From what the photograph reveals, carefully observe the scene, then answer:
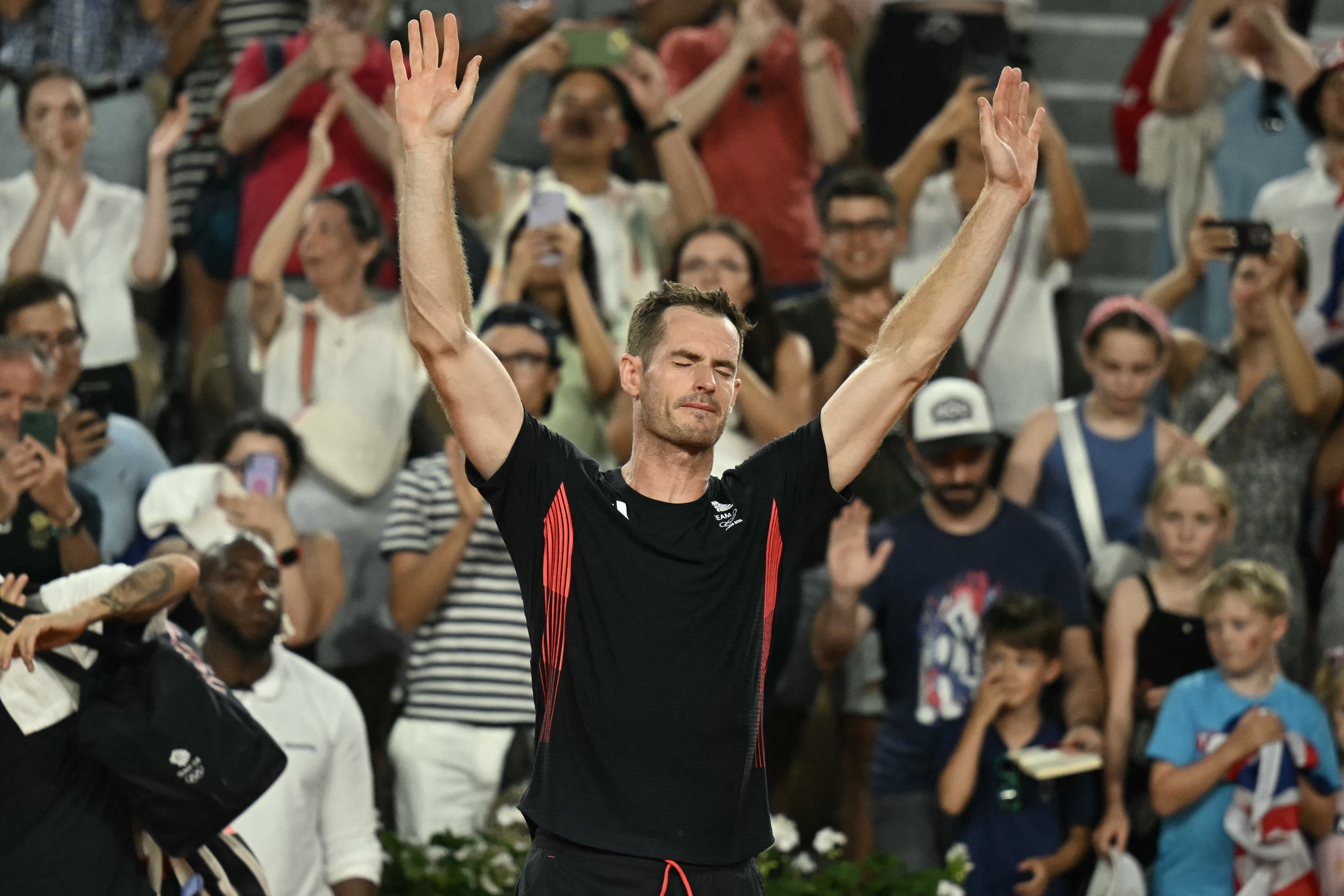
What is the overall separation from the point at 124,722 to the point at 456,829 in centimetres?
178

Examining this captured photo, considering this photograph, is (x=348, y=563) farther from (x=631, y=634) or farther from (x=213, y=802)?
(x=631, y=634)

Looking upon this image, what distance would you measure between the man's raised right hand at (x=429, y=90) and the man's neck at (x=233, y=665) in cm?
243

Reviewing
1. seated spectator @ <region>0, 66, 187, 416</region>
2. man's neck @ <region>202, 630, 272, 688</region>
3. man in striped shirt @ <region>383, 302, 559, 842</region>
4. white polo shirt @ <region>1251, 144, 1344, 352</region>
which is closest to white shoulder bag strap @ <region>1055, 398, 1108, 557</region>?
white polo shirt @ <region>1251, 144, 1344, 352</region>

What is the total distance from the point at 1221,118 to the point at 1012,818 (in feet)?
11.8

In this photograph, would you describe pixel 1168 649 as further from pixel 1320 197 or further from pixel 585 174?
pixel 585 174

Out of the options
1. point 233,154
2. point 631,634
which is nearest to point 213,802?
point 631,634

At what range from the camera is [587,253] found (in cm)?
716

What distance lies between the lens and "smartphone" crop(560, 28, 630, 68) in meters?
7.28

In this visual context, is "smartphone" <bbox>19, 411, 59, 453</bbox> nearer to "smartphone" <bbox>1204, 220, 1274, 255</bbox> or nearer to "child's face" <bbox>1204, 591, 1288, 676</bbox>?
"child's face" <bbox>1204, 591, 1288, 676</bbox>

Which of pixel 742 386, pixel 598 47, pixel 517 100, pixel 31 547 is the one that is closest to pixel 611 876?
pixel 742 386

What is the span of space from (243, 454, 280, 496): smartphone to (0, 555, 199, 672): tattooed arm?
1.75 metres

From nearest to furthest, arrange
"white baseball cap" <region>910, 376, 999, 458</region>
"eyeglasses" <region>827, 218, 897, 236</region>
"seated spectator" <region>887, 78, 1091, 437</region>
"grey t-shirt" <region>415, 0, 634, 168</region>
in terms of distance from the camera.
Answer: "white baseball cap" <region>910, 376, 999, 458</region>, "eyeglasses" <region>827, 218, 897, 236</region>, "seated spectator" <region>887, 78, 1091, 437</region>, "grey t-shirt" <region>415, 0, 634, 168</region>

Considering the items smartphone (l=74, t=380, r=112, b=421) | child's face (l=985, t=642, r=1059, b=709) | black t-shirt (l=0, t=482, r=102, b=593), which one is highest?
smartphone (l=74, t=380, r=112, b=421)

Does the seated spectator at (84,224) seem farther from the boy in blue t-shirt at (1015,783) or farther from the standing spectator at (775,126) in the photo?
the boy in blue t-shirt at (1015,783)
